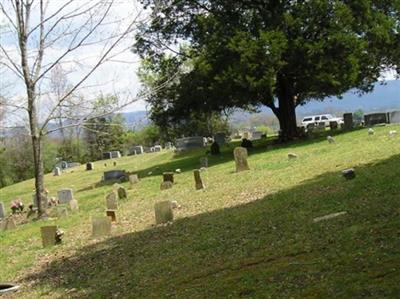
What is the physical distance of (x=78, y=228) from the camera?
1442 cm

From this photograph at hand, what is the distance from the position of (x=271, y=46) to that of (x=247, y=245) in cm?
1652

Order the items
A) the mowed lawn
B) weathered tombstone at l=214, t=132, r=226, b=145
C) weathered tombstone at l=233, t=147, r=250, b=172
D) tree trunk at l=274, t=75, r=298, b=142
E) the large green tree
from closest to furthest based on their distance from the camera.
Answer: the mowed lawn, weathered tombstone at l=233, t=147, r=250, b=172, the large green tree, tree trunk at l=274, t=75, r=298, b=142, weathered tombstone at l=214, t=132, r=226, b=145

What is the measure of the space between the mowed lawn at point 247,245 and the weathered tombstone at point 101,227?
1.05 feet

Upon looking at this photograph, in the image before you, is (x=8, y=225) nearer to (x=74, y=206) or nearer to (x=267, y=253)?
(x=74, y=206)

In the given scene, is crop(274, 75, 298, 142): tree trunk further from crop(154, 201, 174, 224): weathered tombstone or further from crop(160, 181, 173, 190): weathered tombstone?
crop(154, 201, 174, 224): weathered tombstone

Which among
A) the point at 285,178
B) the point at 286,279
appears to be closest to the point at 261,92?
the point at 285,178

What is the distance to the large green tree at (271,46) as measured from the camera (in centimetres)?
2448

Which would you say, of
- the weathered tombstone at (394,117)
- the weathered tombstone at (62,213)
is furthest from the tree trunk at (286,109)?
the weathered tombstone at (62,213)

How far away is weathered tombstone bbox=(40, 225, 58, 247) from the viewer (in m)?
12.7

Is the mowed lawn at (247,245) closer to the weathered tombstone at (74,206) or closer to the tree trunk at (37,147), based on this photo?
the tree trunk at (37,147)

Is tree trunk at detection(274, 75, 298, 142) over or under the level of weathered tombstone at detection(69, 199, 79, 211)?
over

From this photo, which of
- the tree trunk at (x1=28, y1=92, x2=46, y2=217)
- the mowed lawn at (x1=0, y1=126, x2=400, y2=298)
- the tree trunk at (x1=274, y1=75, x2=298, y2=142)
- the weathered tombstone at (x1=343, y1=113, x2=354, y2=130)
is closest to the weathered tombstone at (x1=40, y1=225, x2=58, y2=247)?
the mowed lawn at (x1=0, y1=126, x2=400, y2=298)

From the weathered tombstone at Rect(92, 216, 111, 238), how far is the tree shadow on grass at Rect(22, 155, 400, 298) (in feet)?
2.07

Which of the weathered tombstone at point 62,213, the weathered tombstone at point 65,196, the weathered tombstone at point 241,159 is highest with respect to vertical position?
the weathered tombstone at point 241,159
